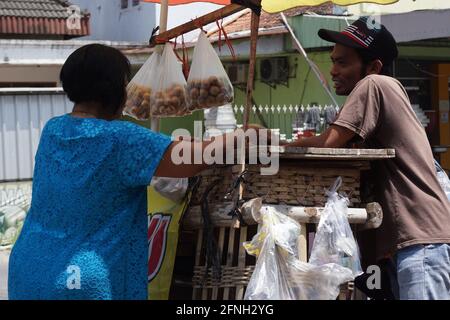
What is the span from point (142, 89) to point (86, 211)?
1364 millimetres

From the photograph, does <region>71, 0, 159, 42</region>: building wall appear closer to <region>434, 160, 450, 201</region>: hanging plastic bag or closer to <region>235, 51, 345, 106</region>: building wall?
<region>235, 51, 345, 106</region>: building wall

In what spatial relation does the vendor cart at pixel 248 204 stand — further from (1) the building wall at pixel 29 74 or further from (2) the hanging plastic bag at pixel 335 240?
(1) the building wall at pixel 29 74

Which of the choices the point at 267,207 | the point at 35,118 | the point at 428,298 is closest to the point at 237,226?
the point at 267,207

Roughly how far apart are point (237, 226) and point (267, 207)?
0.12 metres

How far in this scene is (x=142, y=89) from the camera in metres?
3.64

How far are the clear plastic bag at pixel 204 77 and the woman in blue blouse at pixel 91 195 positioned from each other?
3.56 feet

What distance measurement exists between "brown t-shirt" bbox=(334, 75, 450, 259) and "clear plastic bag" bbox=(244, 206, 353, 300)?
0.95ft

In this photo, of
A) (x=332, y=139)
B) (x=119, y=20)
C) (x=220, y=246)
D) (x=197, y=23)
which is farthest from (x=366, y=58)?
(x=119, y=20)

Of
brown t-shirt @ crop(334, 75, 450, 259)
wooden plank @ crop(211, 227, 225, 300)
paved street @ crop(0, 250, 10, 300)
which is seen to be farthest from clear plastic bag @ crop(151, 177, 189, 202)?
paved street @ crop(0, 250, 10, 300)

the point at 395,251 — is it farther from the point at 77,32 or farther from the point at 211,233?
the point at 77,32

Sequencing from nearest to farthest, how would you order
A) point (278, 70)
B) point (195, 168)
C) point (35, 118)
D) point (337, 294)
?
point (195, 168), point (337, 294), point (35, 118), point (278, 70)

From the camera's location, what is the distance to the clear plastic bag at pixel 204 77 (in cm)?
354

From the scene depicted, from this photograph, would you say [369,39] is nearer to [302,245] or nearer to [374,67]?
[374,67]
